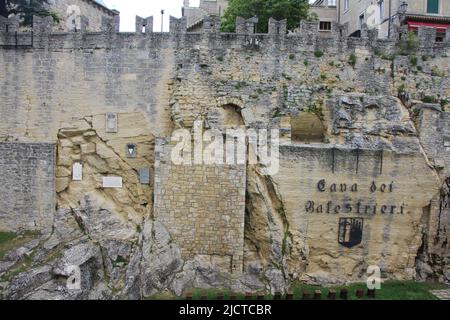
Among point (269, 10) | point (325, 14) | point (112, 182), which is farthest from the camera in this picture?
point (325, 14)

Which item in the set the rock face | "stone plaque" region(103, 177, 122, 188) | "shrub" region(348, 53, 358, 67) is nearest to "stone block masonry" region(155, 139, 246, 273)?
the rock face

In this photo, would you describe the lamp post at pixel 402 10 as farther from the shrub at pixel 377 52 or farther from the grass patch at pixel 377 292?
the grass patch at pixel 377 292

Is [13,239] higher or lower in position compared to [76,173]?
lower

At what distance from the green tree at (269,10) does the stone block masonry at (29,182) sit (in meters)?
13.8

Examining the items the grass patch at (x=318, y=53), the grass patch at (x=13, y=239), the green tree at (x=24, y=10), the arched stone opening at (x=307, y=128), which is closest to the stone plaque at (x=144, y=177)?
the grass patch at (x=13, y=239)

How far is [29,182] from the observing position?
62.2 ft

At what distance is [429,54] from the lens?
68.1ft

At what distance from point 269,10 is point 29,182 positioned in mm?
15797

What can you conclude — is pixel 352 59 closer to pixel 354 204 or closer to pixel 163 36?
pixel 354 204

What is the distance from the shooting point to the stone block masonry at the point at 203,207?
18156 mm

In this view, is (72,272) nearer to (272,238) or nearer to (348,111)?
(272,238)

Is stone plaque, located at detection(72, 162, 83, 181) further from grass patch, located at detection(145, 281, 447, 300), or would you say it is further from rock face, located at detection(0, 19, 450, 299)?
grass patch, located at detection(145, 281, 447, 300)

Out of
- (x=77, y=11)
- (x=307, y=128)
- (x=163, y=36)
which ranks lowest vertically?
(x=307, y=128)

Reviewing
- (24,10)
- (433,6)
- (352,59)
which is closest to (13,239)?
(24,10)
